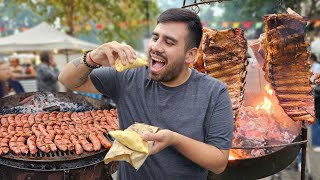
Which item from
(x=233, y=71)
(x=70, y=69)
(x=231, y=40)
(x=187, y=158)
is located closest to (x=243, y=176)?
(x=233, y=71)

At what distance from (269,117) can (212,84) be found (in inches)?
112

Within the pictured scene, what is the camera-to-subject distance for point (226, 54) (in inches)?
167

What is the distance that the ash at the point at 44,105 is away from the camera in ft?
17.5

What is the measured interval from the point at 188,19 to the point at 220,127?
71 centimetres

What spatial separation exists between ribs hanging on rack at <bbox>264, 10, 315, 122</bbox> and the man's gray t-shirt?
2.00 meters

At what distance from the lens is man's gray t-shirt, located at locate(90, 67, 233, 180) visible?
7.46ft

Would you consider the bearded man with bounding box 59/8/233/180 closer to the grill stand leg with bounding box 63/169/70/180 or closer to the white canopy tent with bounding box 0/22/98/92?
the grill stand leg with bounding box 63/169/70/180

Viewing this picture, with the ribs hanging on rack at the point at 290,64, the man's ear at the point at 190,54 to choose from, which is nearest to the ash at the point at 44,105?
the ribs hanging on rack at the point at 290,64

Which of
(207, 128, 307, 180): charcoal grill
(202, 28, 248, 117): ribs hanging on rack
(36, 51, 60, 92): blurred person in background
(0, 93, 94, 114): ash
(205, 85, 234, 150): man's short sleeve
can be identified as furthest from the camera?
(36, 51, 60, 92): blurred person in background

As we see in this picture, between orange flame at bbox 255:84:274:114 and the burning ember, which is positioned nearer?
the burning ember

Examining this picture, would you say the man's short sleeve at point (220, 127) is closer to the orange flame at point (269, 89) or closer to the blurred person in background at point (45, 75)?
the orange flame at point (269, 89)

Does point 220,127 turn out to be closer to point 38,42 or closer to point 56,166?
point 56,166

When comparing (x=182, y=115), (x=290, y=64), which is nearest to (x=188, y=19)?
(x=182, y=115)

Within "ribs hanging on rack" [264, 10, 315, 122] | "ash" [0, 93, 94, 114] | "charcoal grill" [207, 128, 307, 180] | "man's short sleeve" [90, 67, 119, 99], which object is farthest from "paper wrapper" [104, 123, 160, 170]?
"ash" [0, 93, 94, 114]
